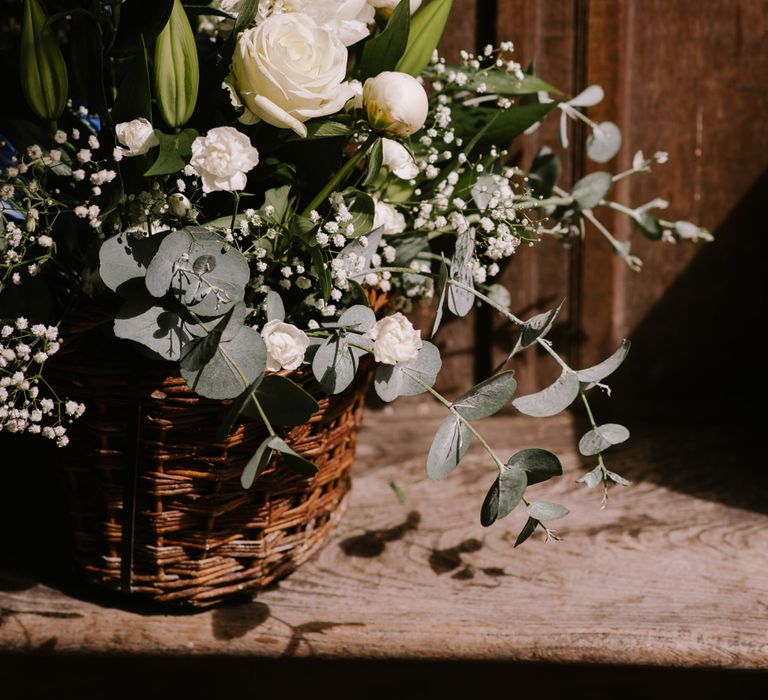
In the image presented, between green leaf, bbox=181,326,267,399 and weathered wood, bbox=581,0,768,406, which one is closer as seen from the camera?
green leaf, bbox=181,326,267,399

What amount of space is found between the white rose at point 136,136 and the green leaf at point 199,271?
6cm

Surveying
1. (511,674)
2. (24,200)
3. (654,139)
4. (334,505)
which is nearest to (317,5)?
(24,200)

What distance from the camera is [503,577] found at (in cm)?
77

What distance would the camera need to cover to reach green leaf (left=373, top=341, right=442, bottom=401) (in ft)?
1.87

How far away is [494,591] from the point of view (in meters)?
0.74

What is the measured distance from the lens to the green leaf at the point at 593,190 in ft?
2.77

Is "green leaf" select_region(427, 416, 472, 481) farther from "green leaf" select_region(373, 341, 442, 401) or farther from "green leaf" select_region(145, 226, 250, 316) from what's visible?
"green leaf" select_region(145, 226, 250, 316)

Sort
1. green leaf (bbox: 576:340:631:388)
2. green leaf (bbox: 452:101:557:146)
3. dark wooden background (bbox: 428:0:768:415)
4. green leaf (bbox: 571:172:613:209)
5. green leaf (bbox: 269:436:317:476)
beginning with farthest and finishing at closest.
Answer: dark wooden background (bbox: 428:0:768:415) → green leaf (bbox: 571:172:613:209) → green leaf (bbox: 452:101:557:146) → green leaf (bbox: 576:340:631:388) → green leaf (bbox: 269:436:317:476)

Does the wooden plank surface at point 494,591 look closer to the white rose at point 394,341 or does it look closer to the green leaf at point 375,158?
the white rose at point 394,341

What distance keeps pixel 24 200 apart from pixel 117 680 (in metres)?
0.61

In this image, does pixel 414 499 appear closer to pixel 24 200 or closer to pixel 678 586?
pixel 678 586

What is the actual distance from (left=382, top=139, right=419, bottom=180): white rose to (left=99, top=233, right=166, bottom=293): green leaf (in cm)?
18

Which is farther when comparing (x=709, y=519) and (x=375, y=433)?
(x=375, y=433)

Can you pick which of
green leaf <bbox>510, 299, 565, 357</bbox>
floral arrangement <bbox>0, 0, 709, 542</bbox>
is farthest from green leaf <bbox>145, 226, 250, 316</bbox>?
green leaf <bbox>510, 299, 565, 357</bbox>
